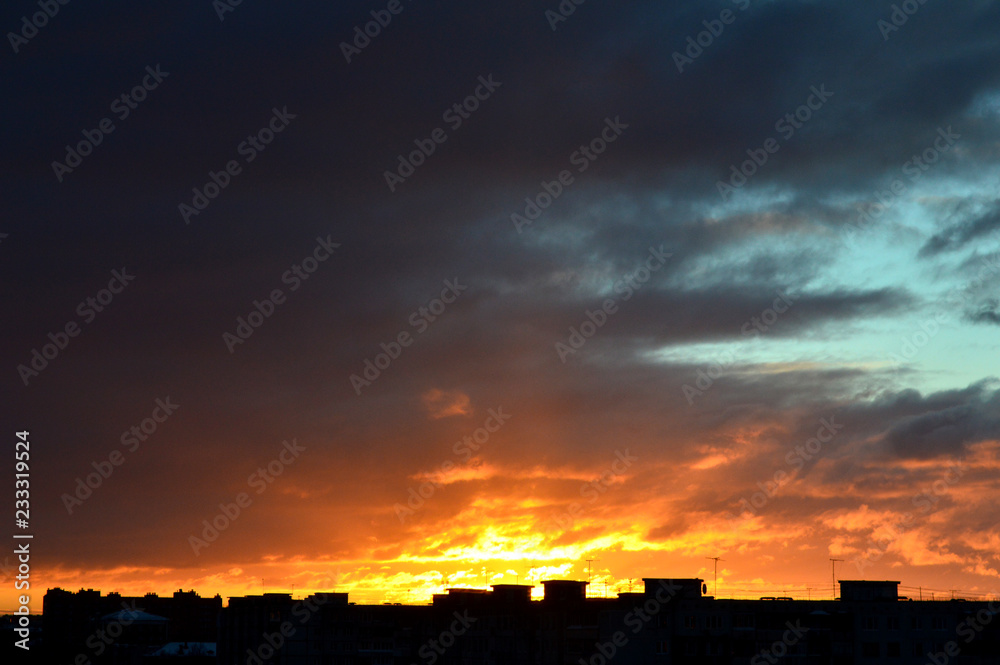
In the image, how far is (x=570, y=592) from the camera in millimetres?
151625

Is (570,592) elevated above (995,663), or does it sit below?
above

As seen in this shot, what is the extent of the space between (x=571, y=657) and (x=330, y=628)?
6534cm

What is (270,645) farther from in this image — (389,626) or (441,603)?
(441,603)

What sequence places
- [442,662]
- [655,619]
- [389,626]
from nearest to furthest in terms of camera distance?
[655,619] < [442,662] < [389,626]

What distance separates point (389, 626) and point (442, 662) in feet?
64.1

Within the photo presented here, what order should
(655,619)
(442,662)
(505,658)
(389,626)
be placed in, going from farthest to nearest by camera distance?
(389,626) < (442,662) < (505,658) < (655,619)

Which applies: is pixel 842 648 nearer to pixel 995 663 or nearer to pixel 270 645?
pixel 995 663

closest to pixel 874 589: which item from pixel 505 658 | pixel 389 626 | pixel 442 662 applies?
pixel 505 658

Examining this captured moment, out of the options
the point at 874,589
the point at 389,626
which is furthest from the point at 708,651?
the point at 389,626

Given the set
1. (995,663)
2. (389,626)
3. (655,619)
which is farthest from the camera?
(389,626)

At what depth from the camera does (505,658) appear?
16088cm

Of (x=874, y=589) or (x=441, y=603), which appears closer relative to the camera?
(x=874, y=589)

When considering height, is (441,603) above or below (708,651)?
above

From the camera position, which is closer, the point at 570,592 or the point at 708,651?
the point at 708,651
